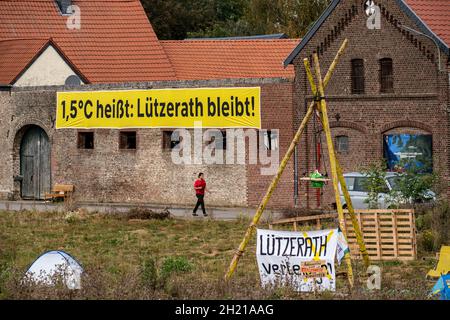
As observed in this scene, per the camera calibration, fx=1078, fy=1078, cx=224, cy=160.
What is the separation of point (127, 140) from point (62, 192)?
3.38m

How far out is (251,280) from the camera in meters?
18.4

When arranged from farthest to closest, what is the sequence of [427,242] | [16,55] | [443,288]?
[16,55] < [427,242] < [443,288]

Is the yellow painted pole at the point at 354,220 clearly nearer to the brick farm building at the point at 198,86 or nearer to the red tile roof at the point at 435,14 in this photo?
the brick farm building at the point at 198,86

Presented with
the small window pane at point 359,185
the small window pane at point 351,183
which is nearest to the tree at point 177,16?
the small window pane at point 351,183

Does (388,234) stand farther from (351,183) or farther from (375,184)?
(351,183)

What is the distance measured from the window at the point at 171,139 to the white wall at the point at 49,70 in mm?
7522

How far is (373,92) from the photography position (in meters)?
38.4

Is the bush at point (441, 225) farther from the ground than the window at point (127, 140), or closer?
closer

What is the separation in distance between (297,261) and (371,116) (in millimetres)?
20791

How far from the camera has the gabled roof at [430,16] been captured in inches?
1455

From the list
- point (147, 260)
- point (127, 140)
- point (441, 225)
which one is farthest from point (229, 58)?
point (147, 260)

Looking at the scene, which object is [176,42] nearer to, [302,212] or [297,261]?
[302,212]

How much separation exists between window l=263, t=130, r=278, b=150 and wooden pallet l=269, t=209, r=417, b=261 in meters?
14.2

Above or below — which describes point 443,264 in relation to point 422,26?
below
